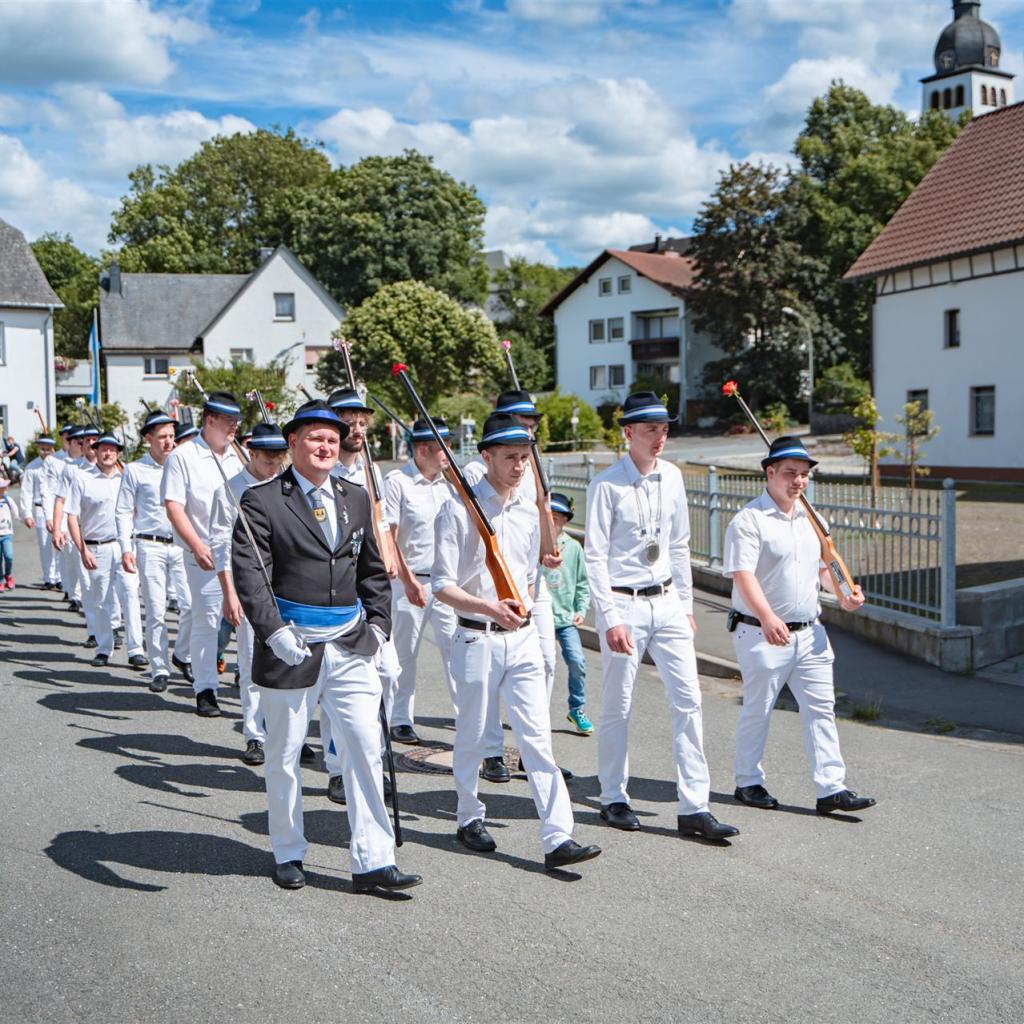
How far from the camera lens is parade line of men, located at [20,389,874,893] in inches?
204

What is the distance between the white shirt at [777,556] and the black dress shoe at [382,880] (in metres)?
2.37

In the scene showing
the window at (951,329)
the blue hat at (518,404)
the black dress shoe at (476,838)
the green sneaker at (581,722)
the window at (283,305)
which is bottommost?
the green sneaker at (581,722)

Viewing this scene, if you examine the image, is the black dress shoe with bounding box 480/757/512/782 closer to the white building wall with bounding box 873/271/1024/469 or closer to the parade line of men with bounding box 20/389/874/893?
the parade line of men with bounding box 20/389/874/893

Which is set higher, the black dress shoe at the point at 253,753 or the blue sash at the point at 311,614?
the blue sash at the point at 311,614

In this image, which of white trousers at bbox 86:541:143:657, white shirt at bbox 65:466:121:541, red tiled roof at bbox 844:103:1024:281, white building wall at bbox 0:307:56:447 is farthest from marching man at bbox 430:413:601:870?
white building wall at bbox 0:307:56:447

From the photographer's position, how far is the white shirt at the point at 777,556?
6367 mm

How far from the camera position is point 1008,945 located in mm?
4594

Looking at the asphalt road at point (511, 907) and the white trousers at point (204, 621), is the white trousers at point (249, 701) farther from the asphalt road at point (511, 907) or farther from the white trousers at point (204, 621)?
the white trousers at point (204, 621)

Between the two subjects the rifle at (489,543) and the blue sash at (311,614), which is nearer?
the blue sash at (311,614)

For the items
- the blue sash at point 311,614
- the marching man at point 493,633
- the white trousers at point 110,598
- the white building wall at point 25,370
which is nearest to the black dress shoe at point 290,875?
the marching man at point 493,633

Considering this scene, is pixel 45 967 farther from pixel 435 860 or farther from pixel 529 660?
pixel 529 660

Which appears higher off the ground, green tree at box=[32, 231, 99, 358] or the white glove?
green tree at box=[32, 231, 99, 358]

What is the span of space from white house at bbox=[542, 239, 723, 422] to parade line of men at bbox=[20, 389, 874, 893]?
53.2 meters

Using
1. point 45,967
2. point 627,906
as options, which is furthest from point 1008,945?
point 45,967
